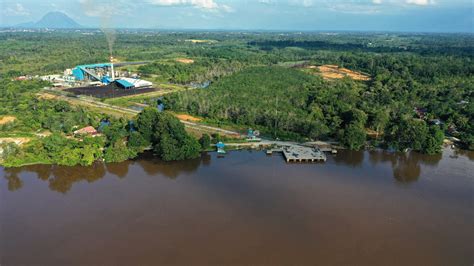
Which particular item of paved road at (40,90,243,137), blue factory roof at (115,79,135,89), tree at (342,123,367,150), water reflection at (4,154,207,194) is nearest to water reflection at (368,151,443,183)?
tree at (342,123,367,150)

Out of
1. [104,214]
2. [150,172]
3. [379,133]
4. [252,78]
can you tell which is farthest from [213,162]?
[252,78]

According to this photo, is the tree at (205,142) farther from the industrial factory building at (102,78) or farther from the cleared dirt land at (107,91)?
the industrial factory building at (102,78)

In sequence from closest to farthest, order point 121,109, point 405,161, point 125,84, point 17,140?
point 405,161 → point 17,140 → point 121,109 → point 125,84

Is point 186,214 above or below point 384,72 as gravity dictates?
below

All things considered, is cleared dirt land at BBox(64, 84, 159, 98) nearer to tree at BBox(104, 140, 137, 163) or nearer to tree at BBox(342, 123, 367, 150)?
tree at BBox(104, 140, 137, 163)

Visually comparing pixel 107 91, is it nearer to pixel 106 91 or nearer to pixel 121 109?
pixel 106 91

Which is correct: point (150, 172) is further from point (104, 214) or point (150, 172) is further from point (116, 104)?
point (116, 104)

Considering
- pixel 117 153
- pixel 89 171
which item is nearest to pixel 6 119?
pixel 89 171
